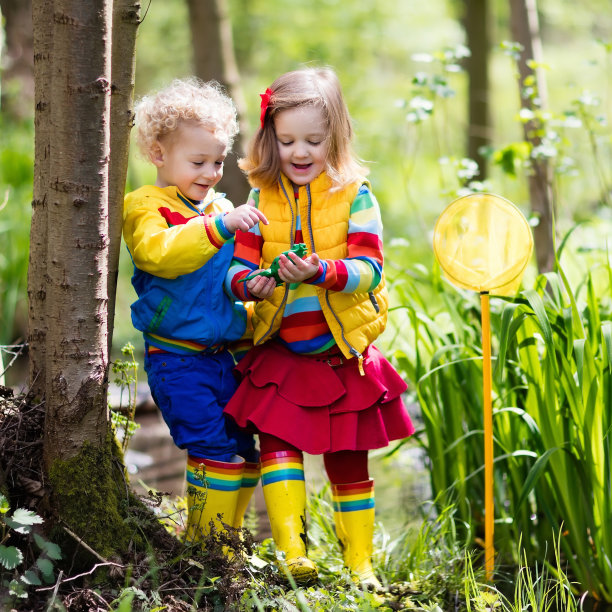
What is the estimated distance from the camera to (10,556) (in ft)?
5.76

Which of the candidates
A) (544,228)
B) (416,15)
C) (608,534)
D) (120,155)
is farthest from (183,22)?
(608,534)

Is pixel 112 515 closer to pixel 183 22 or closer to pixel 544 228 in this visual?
pixel 544 228

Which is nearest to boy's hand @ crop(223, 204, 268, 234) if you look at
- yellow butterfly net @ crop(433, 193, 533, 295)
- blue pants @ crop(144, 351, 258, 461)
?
blue pants @ crop(144, 351, 258, 461)

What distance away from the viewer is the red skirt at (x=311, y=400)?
7.36 ft

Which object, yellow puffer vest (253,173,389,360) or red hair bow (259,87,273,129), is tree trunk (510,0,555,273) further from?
red hair bow (259,87,273,129)

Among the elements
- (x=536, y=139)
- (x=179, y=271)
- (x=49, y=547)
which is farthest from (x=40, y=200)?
(x=536, y=139)

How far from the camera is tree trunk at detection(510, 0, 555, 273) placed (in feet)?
11.2

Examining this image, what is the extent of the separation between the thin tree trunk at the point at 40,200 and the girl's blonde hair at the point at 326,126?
1.92 feet

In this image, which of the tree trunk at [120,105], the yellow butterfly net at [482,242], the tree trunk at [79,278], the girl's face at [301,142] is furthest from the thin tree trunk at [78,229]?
the yellow butterfly net at [482,242]

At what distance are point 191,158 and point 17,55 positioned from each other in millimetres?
6497

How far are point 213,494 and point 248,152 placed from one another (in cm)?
103

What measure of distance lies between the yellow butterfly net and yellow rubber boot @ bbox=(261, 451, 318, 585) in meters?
0.77

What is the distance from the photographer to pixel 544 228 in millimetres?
3475

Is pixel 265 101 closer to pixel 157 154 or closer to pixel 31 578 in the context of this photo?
pixel 157 154
